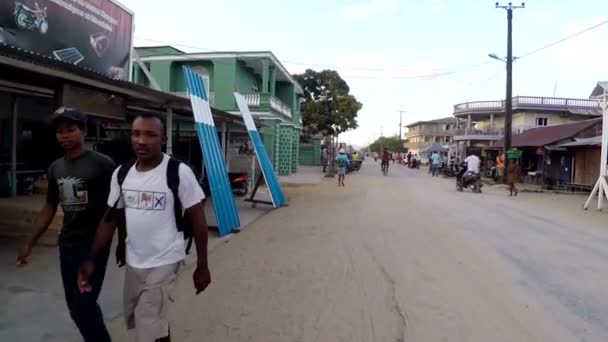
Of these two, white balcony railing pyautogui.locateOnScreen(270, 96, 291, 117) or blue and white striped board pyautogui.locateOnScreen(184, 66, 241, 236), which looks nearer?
blue and white striped board pyautogui.locateOnScreen(184, 66, 241, 236)

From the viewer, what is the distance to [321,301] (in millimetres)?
4805

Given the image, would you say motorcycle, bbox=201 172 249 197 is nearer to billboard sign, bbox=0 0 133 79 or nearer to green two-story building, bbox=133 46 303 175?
billboard sign, bbox=0 0 133 79

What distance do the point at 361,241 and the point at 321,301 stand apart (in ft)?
10.6

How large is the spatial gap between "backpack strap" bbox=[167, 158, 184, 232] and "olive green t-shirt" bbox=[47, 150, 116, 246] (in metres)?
0.64

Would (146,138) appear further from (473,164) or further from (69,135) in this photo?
(473,164)

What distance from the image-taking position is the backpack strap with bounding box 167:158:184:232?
2789 mm

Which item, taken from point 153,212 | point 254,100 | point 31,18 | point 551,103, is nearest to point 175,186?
point 153,212

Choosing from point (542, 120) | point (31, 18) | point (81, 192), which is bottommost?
point (81, 192)

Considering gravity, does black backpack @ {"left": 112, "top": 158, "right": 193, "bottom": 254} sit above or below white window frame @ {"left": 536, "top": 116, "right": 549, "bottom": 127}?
below

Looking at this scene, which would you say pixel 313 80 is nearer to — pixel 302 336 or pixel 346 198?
pixel 346 198

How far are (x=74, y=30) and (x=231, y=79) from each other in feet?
35.2

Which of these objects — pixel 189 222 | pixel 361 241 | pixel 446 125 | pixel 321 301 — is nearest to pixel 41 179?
pixel 361 241

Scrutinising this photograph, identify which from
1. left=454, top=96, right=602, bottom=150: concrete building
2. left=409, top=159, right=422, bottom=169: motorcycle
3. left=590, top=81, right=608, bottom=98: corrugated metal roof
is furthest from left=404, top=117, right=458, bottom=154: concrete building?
left=590, top=81, right=608, bottom=98: corrugated metal roof

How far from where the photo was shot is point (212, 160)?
8.38 metres
